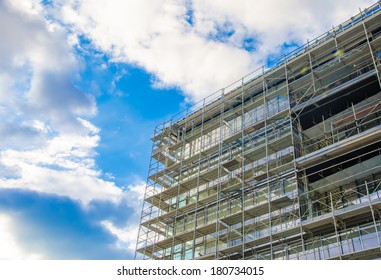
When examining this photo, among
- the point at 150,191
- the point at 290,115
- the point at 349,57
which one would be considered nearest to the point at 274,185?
the point at 290,115

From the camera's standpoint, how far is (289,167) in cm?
2075

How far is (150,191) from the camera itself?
2800 centimetres

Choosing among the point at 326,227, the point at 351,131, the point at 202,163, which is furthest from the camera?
the point at 202,163

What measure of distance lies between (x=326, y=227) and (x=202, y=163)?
10128mm

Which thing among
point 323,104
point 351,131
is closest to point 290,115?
point 323,104

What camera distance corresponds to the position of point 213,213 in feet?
78.3

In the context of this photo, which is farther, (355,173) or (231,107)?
(231,107)

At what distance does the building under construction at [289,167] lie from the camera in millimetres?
18422

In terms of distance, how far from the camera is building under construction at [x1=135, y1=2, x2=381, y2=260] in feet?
60.4

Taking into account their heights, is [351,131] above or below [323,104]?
below
